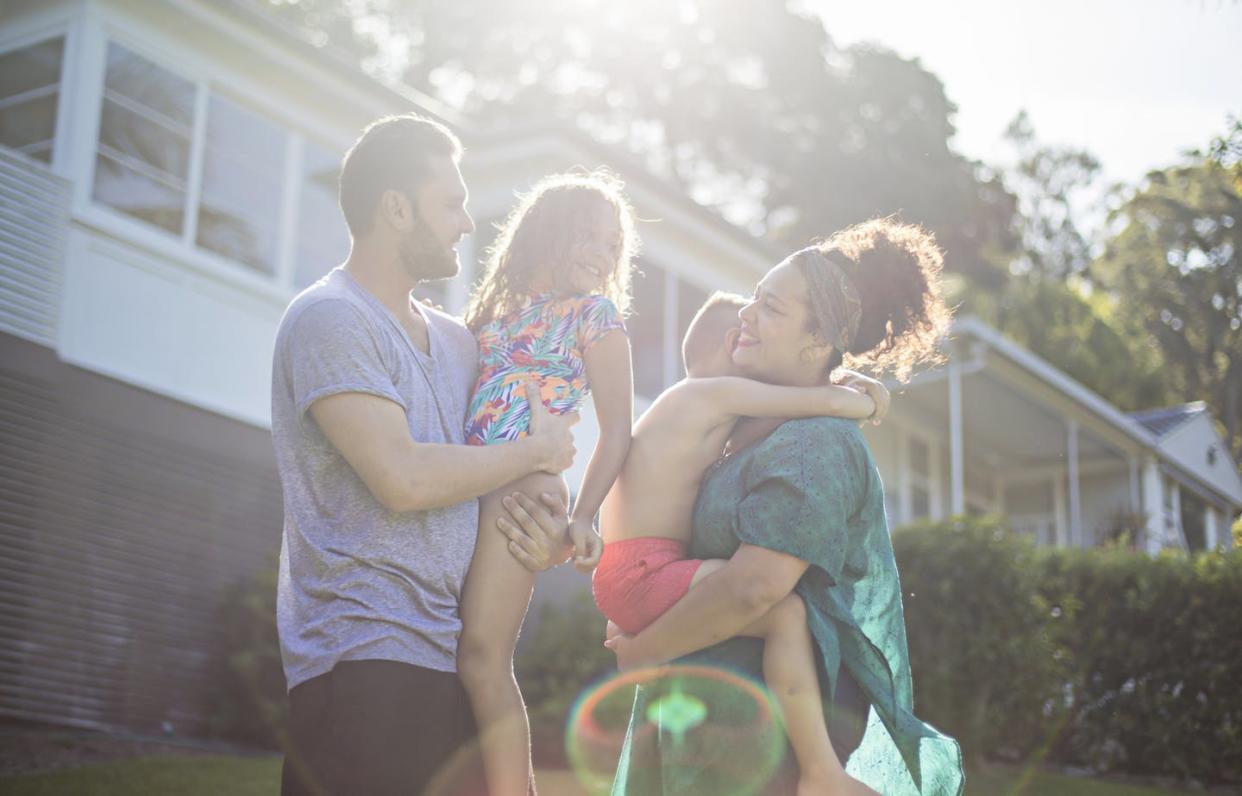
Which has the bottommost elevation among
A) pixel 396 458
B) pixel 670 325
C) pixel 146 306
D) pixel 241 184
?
pixel 396 458

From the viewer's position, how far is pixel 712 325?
3.76 m

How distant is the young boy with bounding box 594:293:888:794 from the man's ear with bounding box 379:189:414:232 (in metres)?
0.82

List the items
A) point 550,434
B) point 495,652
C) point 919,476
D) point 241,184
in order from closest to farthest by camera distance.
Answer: point 495,652 → point 550,434 → point 241,184 → point 919,476

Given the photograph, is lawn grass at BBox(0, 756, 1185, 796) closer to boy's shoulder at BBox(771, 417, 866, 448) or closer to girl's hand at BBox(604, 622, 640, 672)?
girl's hand at BBox(604, 622, 640, 672)

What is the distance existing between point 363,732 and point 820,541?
3.46 ft

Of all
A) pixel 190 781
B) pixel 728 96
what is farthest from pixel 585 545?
pixel 728 96

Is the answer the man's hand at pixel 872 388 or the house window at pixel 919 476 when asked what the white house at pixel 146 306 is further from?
the house window at pixel 919 476

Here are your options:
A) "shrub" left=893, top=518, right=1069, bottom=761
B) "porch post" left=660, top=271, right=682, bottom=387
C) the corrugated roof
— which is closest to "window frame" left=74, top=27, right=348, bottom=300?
"porch post" left=660, top=271, right=682, bottom=387

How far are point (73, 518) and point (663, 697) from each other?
759 centimetres

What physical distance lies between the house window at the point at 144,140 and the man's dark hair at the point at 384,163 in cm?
830

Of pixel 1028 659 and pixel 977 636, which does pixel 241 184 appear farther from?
pixel 1028 659

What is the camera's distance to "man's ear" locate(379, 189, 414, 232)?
2.96 meters

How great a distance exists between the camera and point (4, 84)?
1141 centimetres

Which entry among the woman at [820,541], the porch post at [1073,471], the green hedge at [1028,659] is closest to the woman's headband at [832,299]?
the woman at [820,541]
